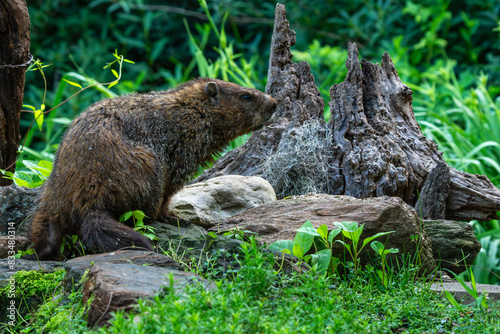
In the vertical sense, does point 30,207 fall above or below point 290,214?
below

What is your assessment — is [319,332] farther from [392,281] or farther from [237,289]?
[392,281]

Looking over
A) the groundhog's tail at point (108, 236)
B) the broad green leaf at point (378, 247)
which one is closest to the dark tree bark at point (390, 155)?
the broad green leaf at point (378, 247)

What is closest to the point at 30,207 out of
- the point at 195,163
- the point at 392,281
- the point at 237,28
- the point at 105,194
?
the point at 105,194

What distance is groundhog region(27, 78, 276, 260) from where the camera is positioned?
3697 mm

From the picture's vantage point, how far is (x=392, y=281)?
3449mm

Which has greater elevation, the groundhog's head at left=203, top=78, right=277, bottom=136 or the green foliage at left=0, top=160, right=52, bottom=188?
the groundhog's head at left=203, top=78, right=277, bottom=136

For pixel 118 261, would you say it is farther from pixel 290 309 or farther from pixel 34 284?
pixel 290 309

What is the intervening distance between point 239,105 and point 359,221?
1713mm

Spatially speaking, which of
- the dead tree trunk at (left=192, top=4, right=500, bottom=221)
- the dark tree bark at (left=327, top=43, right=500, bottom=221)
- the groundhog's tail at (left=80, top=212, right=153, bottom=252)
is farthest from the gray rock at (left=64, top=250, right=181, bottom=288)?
the dark tree bark at (left=327, top=43, right=500, bottom=221)

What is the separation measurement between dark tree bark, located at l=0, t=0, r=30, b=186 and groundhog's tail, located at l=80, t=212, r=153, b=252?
1.72 m

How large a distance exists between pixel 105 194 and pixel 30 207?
1.16 m

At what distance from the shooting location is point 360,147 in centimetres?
502

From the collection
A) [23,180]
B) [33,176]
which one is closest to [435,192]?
[23,180]

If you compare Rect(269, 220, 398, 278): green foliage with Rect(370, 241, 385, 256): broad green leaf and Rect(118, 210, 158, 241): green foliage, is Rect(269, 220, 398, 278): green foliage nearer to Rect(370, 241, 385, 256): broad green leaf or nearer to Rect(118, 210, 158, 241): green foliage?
Rect(370, 241, 385, 256): broad green leaf
